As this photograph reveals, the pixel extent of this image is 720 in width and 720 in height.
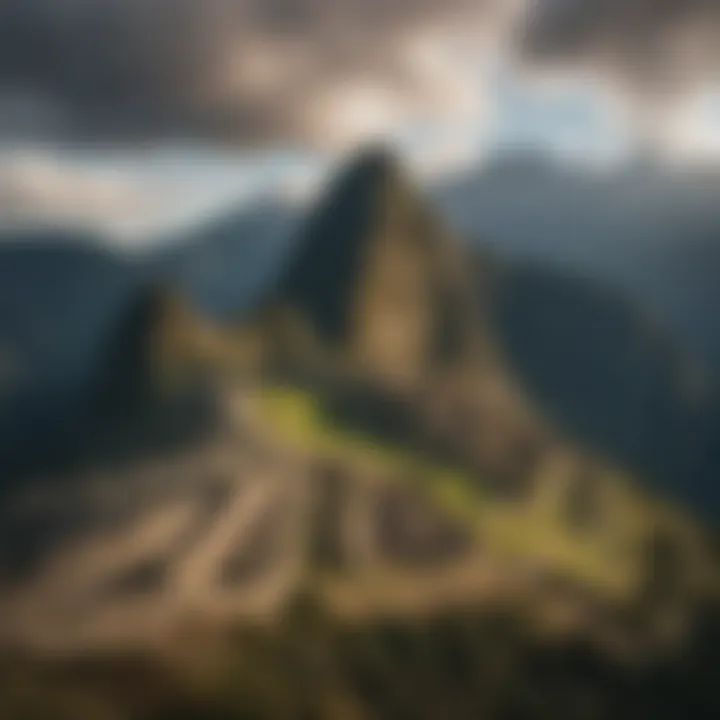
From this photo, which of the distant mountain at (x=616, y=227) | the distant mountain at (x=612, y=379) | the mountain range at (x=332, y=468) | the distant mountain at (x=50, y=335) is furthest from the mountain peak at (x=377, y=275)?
the distant mountain at (x=50, y=335)

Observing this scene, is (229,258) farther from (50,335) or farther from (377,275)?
(377,275)

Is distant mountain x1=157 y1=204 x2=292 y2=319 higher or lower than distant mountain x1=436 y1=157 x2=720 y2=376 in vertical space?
lower

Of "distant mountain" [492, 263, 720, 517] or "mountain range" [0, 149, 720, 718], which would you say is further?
"distant mountain" [492, 263, 720, 517]

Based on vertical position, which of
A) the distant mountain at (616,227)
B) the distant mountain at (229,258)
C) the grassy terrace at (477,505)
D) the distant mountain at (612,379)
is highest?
the distant mountain at (616,227)

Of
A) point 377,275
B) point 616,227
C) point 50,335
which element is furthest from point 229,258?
point 377,275

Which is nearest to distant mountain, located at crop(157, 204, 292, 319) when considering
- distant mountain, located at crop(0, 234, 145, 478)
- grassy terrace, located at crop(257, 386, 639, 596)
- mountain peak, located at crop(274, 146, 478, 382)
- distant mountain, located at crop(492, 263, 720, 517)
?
mountain peak, located at crop(274, 146, 478, 382)

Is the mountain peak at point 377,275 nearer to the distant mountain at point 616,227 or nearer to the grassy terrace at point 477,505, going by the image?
the distant mountain at point 616,227

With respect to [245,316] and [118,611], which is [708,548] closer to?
[245,316]

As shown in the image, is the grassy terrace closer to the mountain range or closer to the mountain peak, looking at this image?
the mountain range

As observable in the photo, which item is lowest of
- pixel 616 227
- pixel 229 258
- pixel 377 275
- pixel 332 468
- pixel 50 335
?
pixel 332 468

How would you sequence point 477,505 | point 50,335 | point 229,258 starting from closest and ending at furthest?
point 229,258 → point 50,335 → point 477,505
